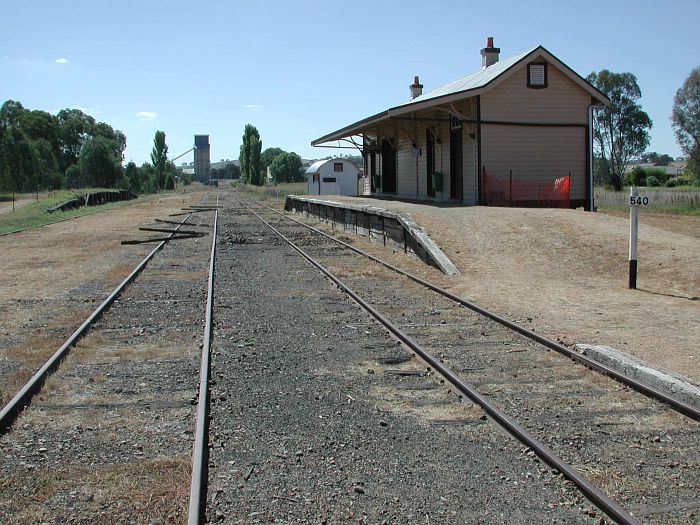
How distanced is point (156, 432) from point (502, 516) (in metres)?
2.44

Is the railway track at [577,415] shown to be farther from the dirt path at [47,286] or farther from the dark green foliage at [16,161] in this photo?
the dark green foliage at [16,161]

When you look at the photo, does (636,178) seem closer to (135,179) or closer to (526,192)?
(526,192)

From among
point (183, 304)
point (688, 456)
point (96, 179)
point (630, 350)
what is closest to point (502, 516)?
point (688, 456)

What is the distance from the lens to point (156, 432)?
198 inches

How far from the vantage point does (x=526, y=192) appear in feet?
73.8

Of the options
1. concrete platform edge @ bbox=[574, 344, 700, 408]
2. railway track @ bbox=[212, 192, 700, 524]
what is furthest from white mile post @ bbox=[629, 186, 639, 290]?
concrete platform edge @ bbox=[574, 344, 700, 408]

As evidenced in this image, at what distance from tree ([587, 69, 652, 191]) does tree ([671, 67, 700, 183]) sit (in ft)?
18.8

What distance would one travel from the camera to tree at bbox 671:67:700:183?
57.0 meters

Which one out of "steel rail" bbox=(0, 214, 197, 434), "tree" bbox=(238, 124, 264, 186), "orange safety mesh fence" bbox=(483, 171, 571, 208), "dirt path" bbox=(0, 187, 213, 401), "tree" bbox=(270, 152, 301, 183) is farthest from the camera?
"tree" bbox=(270, 152, 301, 183)

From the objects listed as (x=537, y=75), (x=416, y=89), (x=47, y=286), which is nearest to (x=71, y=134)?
(x=416, y=89)

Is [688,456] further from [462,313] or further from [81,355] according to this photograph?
[81,355]

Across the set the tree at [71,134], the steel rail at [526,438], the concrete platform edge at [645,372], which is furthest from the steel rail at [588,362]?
the tree at [71,134]

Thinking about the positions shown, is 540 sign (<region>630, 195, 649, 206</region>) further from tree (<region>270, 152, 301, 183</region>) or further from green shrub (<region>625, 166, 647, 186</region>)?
tree (<region>270, 152, 301, 183</region>)

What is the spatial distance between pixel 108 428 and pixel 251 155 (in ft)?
376
